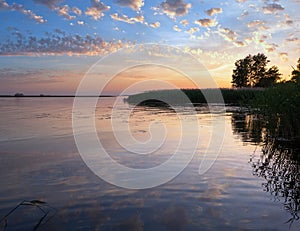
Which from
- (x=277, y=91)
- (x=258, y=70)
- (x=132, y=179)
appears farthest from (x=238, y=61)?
(x=132, y=179)

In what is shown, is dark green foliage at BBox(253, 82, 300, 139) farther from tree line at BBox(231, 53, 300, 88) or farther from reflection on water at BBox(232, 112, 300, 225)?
tree line at BBox(231, 53, 300, 88)

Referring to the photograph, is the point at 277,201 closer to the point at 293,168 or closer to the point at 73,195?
the point at 293,168

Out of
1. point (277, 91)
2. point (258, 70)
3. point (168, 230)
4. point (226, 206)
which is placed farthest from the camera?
point (258, 70)

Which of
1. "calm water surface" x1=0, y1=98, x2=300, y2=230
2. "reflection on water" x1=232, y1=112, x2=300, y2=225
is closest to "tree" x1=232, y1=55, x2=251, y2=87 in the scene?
"reflection on water" x1=232, y1=112, x2=300, y2=225

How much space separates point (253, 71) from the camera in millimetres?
88438

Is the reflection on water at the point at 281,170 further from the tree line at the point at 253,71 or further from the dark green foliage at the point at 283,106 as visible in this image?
the tree line at the point at 253,71

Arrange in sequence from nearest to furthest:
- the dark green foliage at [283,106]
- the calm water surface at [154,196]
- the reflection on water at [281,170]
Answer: the calm water surface at [154,196] < the reflection on water at [281,170] < the dark green foliage at [283,106]

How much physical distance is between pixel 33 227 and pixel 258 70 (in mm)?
90547

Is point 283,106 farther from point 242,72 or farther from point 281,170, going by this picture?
point 242,72

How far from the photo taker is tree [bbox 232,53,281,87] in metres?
86.6

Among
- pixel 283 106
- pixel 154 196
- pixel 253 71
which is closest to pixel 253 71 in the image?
pixel 253 71

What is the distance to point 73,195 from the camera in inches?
303

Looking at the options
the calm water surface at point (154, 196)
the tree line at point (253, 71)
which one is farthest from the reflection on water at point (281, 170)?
the tree line at point (253, 71)

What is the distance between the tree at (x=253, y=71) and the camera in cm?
8662
